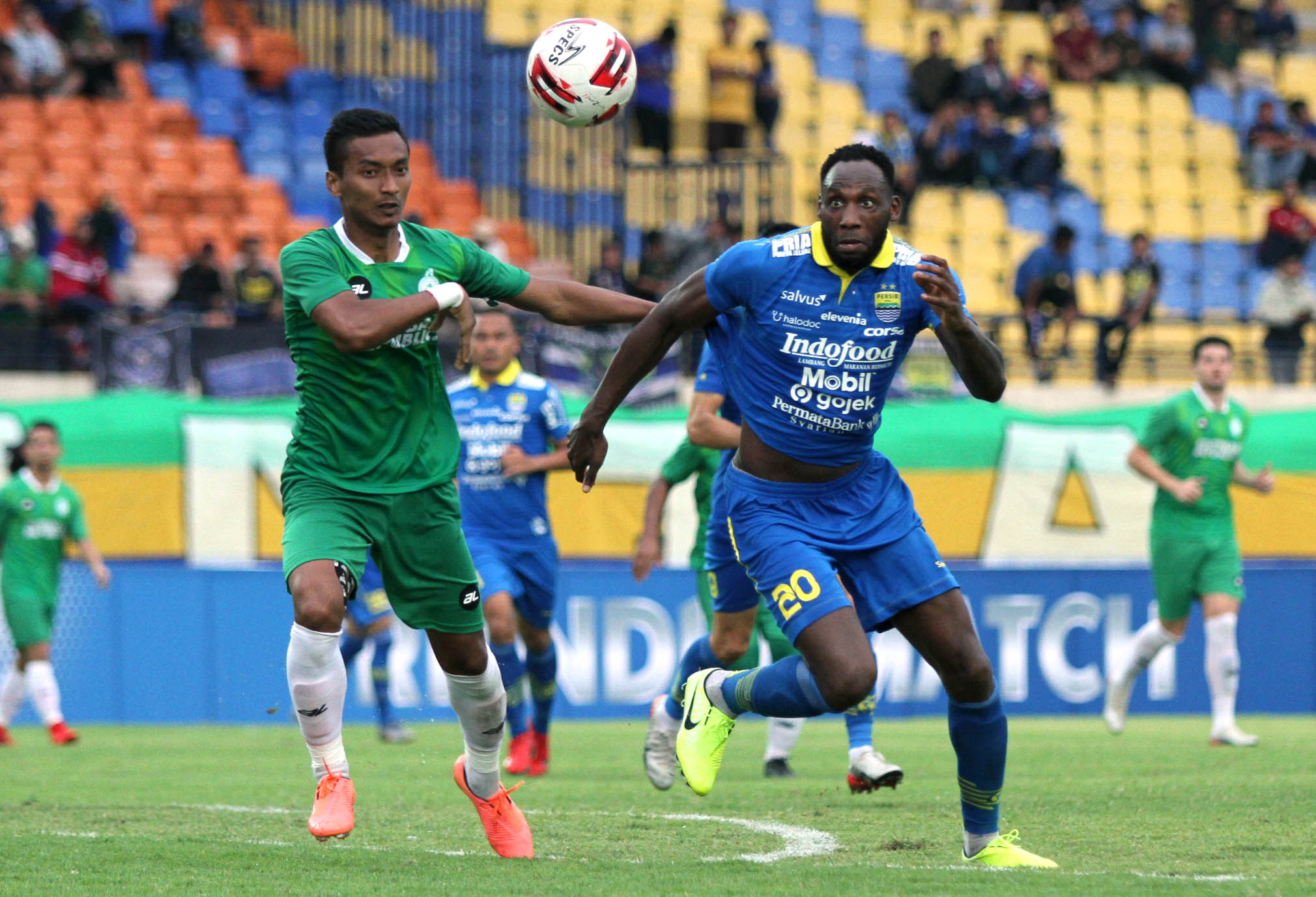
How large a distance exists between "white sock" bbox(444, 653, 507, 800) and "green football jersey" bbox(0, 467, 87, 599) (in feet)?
25.0

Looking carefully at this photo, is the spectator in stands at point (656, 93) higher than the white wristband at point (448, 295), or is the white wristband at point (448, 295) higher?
the spectator in stands at point (656, 93)

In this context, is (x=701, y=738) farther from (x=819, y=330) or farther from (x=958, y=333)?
(x=958, y=333)

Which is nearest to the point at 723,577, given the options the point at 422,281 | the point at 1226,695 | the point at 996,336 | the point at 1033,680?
the point at 422,281

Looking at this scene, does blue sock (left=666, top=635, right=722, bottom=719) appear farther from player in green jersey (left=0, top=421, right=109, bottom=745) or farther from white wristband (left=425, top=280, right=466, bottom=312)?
player in green jersey (left=0, top=421, right=109, bottom=745)

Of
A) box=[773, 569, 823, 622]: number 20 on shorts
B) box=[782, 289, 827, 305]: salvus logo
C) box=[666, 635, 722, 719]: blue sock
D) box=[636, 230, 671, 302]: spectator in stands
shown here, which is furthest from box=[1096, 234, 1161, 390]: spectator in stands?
box=[773, 569, 823, 622]: number 20 on shorts

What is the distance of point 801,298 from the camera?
6.05 meters

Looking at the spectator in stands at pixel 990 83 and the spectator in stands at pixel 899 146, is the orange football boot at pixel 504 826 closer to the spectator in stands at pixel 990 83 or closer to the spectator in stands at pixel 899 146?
the spectator in stands at pixel 899 146

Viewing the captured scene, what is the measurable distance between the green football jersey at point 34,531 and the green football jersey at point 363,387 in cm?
767

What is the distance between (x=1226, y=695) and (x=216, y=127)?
576 inches

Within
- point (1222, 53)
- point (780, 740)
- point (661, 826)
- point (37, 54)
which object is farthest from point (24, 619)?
point (1222, 53)

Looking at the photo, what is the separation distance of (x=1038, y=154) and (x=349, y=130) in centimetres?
1685

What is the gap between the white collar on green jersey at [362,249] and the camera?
635cm

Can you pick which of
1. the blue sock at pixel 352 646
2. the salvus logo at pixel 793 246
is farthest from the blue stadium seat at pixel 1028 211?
the salvus logo at pixel 793 246

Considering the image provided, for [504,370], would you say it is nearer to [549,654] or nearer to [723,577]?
[549,654]
